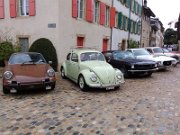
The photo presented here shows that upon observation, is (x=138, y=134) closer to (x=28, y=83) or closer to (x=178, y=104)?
(x=178, y=104)

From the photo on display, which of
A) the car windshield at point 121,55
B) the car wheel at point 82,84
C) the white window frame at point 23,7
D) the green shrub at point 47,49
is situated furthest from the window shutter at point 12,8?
the car wheel at point 82,84

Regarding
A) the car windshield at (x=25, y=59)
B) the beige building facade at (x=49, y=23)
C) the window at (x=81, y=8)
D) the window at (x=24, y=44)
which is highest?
the window at (x=81, y=8)

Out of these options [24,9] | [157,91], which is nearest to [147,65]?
[157,91]

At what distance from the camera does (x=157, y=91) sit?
27.8 ft

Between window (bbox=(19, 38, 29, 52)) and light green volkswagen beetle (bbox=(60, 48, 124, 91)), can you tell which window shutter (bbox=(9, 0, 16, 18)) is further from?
light green volkswagen beetle (bbox=(60, 48, 124, 91))

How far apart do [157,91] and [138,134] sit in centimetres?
423

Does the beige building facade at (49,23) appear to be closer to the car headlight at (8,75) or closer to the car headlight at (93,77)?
the car headlight at (93,77)

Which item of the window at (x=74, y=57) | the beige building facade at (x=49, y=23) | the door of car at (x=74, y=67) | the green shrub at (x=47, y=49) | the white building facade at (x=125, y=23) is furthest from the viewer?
the white building facade at (x=125, y=23)

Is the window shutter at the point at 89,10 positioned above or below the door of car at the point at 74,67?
above

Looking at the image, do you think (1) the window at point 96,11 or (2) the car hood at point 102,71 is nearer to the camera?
(2) the car hood at point 102,71

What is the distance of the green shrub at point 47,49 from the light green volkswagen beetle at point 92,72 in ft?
12.0

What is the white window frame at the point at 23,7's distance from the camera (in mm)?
14688

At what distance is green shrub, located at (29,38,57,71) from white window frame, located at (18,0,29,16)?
246cm

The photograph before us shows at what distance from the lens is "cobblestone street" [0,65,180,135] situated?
15.7 feet
